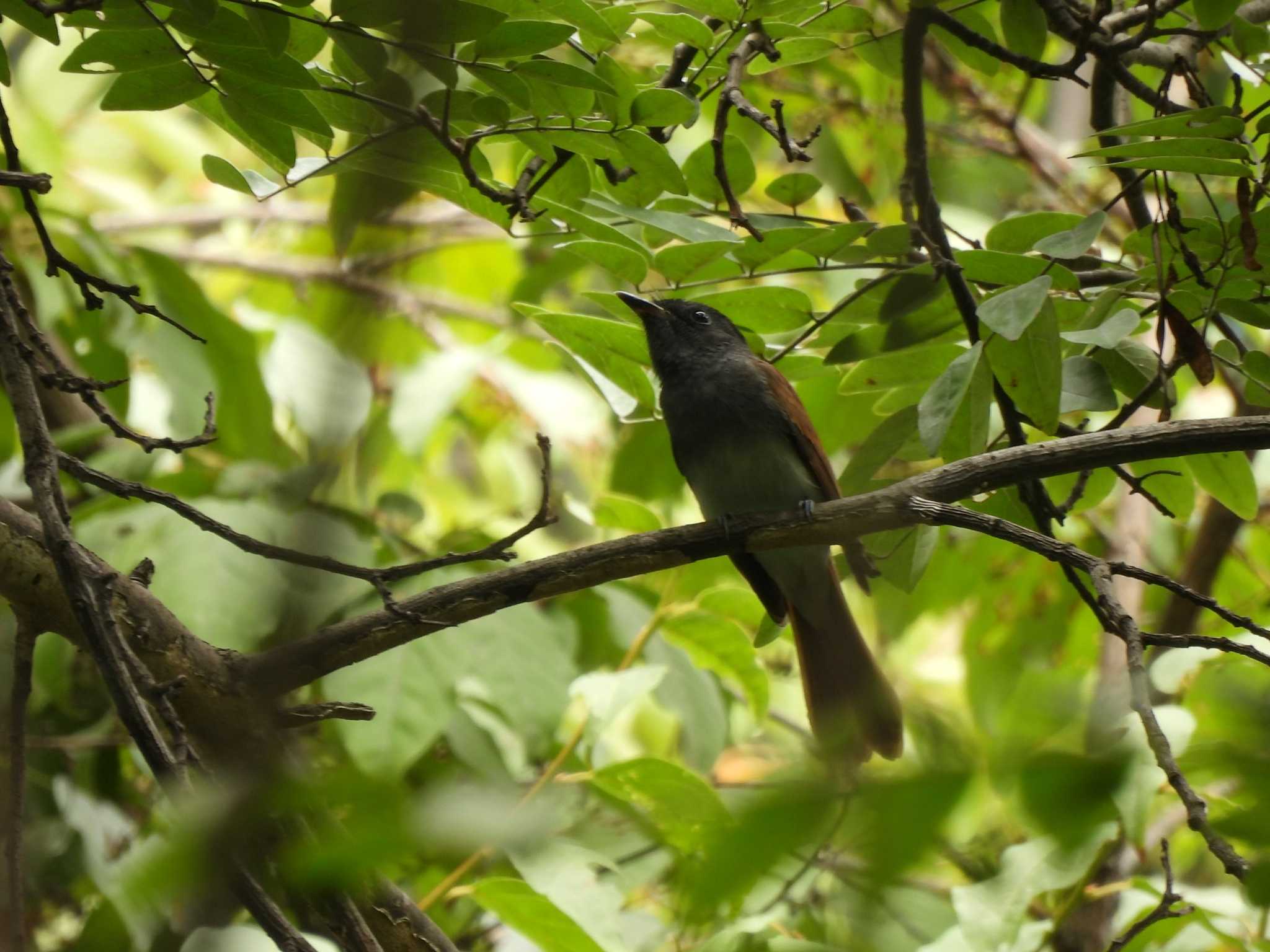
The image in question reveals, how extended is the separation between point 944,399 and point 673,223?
796 mm

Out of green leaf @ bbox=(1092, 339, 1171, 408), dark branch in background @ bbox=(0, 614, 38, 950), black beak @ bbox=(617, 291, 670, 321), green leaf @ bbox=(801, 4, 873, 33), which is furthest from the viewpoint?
black beak @ bbox=(617, 291, 670, 321)

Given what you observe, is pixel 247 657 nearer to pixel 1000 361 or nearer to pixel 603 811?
pixel 603 811

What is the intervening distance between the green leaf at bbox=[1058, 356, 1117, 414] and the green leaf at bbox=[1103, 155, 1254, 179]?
0.43 meters

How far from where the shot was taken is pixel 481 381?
6.11 m

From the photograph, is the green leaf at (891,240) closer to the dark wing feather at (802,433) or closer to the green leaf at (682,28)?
the green leaf at (682,28)

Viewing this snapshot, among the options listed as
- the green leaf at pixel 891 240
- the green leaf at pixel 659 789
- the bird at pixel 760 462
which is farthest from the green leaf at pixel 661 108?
the green leaf at pixel 659 789

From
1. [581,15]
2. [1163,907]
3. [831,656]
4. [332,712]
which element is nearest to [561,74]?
[581,15]

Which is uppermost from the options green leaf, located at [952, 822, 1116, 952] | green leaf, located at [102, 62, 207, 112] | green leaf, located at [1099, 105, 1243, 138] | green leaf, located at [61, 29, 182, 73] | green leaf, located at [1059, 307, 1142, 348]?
green leaf, located at [1099, 105, 1243, 138]

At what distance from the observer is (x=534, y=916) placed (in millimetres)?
2363

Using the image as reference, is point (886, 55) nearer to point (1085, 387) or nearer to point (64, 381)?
point (1085, 387)

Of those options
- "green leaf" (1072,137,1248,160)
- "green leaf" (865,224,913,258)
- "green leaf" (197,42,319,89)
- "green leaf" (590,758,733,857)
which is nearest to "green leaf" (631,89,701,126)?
"green leaf" (865,224,913,258)

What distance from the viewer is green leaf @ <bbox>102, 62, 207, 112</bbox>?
219 cm

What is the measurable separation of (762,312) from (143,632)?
63.6 inches

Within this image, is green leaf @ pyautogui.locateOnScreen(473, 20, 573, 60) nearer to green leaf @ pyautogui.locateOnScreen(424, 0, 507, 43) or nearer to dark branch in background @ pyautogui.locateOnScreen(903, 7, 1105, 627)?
green leaf @ pyautogui.locateOnScreen(424, 0, 507, 43)
